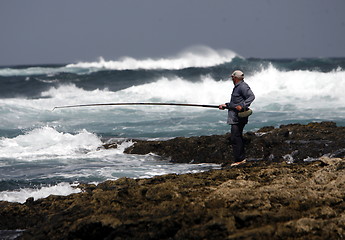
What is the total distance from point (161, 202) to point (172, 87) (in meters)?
29.4

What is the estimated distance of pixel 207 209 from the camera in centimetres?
457

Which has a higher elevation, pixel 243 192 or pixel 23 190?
pixel 243 192

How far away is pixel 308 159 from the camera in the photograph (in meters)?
9.23

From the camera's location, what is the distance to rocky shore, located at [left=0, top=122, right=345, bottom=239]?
162 inches

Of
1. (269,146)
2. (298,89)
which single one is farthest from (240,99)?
(298,89)

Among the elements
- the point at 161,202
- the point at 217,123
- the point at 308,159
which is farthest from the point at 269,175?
the point at 217,123

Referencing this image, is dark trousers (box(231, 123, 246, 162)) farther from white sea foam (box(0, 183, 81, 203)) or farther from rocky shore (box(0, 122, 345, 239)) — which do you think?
white sea foam (box(0, 183, 81, 203))

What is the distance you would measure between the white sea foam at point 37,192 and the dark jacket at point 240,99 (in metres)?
2.67

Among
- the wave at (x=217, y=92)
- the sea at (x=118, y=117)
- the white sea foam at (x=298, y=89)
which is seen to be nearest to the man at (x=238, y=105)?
the sea at (x=118, y=117)

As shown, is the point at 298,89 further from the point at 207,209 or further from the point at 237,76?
the point at 207,209

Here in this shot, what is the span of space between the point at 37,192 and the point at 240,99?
346 centimetres

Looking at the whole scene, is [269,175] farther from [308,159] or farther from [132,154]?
[132,154]

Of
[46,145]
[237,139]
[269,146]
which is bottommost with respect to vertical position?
[46,145]

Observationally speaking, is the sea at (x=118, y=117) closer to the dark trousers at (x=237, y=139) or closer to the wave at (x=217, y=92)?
the wave at (x=217, y=92)
